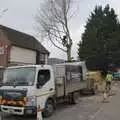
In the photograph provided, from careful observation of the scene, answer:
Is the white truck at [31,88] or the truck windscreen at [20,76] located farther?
the truck windscreen at [20,76]

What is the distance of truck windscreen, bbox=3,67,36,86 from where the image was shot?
13367mm

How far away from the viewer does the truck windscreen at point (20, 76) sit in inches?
526

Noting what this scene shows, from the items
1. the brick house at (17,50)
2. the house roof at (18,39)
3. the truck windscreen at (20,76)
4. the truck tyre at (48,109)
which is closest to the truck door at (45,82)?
the truck windscreen at (20,76)

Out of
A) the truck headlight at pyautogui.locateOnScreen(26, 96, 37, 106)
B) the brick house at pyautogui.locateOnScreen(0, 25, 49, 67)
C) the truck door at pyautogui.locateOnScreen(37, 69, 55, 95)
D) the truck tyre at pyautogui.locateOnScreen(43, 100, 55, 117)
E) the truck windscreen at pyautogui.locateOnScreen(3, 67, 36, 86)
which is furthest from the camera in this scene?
the brick house at pyautogui.locateOnScreen(0, 25, 49, 67)

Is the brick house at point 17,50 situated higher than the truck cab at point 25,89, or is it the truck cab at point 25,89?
the brick house at point 17,50

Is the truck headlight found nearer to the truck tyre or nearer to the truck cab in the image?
the truck cab

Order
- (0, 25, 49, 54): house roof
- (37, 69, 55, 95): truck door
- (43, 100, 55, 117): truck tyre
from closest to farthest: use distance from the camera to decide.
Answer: (37, 69, 55, 95): truck door
(43, 100, 55, 117): truck tyre
(0, 25, 49, 54): house roof

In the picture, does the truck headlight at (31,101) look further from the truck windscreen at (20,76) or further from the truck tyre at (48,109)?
the truck tyre at (48,109)

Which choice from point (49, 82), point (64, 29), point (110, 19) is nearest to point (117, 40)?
point (110, 19)

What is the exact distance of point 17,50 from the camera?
37.9m

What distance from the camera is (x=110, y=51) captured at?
56.8m

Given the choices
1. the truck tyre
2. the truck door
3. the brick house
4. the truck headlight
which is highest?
the brick house

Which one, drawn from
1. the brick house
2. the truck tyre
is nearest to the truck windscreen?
the truck tyre

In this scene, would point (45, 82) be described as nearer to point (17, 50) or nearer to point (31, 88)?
point (31, 88)
